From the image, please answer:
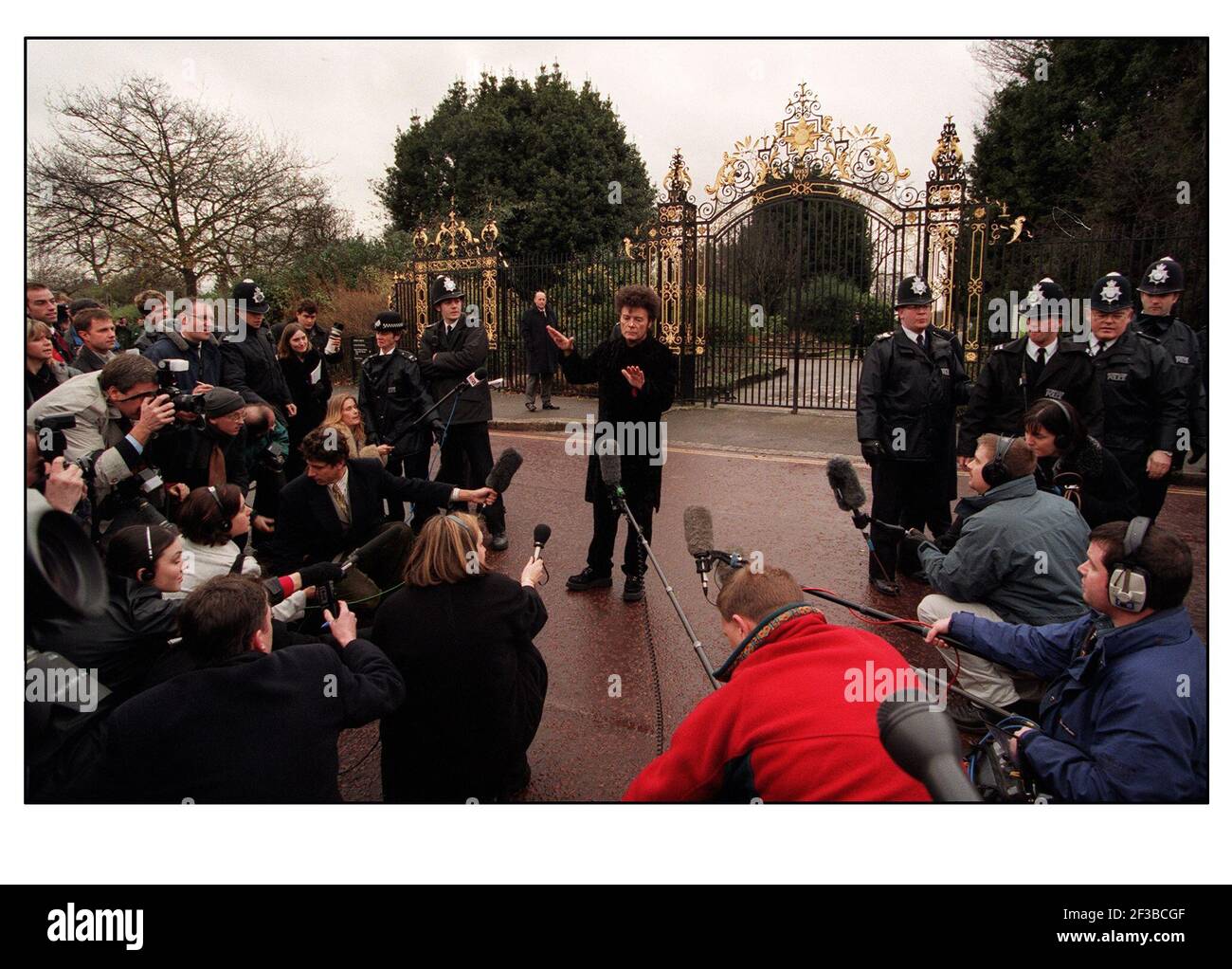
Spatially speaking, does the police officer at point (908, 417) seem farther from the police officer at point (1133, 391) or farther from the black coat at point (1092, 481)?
the black coat at point (1092, 481)

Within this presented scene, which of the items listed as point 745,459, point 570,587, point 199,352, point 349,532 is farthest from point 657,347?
point 745,459

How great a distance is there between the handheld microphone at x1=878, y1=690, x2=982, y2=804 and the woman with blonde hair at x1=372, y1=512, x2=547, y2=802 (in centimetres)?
182

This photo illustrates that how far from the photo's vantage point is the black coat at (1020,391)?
5.46 meters

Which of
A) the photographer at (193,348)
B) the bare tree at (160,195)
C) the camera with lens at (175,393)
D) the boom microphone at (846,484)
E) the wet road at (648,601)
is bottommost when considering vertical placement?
the wet road at (648,601)

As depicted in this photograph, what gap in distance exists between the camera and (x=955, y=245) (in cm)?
1192

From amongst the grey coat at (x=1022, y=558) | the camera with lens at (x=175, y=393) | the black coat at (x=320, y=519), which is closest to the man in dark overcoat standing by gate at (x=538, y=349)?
the camera with lens at (x=175, y=393)

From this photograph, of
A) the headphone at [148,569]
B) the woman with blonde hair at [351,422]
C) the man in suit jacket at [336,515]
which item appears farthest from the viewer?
the woman with blonde hair at [351,422]

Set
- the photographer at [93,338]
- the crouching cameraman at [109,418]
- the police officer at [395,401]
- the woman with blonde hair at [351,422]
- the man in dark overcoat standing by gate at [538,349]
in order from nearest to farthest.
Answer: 1. the crouching cameraman at [109,418]
2. the woman with blonde hair at [351,422]
3. the photographer at [93,338]
4. the police officer at [395,401]
5. the man in dark overcoat standing by gate at [538,349]

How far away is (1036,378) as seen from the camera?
5.67 m

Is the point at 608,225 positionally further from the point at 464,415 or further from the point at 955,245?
the point at 464,415

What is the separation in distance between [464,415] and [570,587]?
174cm

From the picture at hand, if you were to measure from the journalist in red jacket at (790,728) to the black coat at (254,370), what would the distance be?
16.4 ft

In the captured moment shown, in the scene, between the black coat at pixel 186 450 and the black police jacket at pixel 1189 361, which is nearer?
the black coat at pixel 186 450

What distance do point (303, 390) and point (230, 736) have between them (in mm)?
5546
